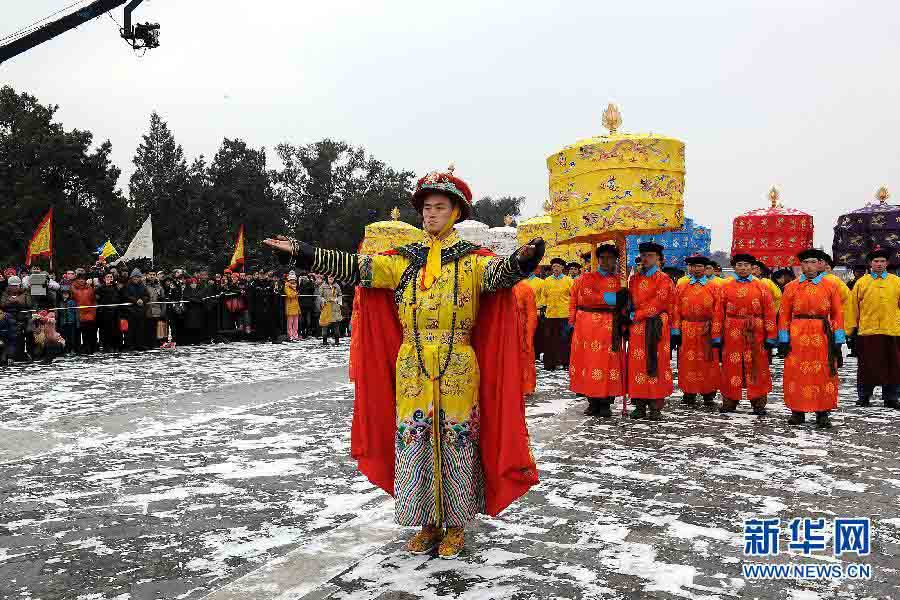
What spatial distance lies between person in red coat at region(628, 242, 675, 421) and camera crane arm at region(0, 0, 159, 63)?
46.2 ft

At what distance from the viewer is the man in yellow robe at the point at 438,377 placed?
411 cm

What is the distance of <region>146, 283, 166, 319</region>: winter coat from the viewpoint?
17.3 m

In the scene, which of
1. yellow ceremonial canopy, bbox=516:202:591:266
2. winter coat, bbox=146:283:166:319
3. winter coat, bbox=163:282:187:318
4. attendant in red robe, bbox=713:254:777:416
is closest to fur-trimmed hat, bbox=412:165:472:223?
attendant in red robe, bbox=713:254:777:416

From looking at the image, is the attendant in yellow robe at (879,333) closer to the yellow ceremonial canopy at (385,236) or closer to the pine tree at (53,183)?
the yellow ceremonial canopy at (385,236)

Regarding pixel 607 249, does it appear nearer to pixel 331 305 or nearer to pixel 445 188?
pixel 445 188

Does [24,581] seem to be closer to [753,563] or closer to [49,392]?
[753,563]

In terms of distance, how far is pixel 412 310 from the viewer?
4156mm

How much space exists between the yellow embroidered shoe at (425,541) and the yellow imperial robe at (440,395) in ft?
0.39

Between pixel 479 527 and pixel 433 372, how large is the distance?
120 centimetres

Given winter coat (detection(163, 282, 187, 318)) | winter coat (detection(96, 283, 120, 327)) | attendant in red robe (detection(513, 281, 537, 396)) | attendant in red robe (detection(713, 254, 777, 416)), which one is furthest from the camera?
winter coat (detection(163, 282, 187, 318))

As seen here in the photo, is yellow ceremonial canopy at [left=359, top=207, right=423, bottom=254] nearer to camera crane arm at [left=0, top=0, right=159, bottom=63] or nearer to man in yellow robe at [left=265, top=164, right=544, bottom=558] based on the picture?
man in yellow robe at [left=265, top=164, right=544, bottom=558]

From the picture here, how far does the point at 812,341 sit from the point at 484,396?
5.22 metres

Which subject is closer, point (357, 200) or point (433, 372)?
point (433, 372)

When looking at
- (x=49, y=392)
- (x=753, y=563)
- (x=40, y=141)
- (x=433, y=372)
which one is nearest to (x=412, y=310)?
(x=433, y=372)
